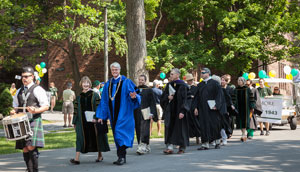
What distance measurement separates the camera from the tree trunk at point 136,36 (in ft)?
45.1

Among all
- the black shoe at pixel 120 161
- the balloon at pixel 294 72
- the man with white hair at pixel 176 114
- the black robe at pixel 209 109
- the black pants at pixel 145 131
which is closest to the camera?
the black shoe at pixel 120 161

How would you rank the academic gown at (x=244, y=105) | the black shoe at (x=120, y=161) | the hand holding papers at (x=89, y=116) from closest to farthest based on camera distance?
the black shoe at (x=120, y=161) < the hand holding papers at (x=89, y=116) < the academic gown at (x=244, y=105)

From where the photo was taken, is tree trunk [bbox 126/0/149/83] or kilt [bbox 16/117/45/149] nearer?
kilt [bbox 16/117/45/149]

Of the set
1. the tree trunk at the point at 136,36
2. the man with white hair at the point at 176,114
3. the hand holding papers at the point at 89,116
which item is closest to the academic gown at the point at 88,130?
the hand holding papers at the point at 89,116

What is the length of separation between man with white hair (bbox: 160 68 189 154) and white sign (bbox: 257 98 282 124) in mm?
5955

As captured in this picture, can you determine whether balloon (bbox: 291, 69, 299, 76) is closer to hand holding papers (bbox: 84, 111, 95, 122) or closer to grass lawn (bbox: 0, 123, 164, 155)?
grass lawn (bbox: 0, 123, 164, 155)

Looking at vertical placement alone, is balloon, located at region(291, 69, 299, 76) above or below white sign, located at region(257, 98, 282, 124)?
above

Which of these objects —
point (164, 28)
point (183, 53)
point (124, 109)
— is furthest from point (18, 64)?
point (124, 109)

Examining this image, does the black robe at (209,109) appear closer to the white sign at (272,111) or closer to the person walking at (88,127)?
the person walking at (88,127)

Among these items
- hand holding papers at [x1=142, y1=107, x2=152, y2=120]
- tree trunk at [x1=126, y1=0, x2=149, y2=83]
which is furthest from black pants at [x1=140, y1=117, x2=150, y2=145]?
tree trunk at [x1=126, y1=0, x2=149, y2=83]

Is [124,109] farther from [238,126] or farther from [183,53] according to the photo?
[183,53]

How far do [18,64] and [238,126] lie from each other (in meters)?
23.7

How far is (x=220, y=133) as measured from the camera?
11.4 metres

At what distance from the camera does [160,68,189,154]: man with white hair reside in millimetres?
10172
